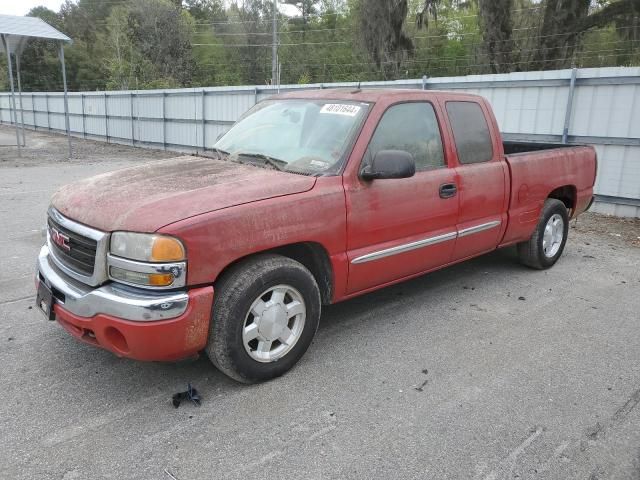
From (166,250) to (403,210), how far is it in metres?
1.86

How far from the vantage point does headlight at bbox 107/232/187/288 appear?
9.35 ft

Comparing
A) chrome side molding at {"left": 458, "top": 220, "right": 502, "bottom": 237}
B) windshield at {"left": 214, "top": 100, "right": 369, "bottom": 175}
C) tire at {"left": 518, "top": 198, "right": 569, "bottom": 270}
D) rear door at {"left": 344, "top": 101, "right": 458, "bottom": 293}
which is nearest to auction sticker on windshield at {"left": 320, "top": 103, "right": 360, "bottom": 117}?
windshield at {"left": 214, "top": 100, "right": 369, "bottom": 175}

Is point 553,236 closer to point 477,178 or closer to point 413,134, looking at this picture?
point 477,178

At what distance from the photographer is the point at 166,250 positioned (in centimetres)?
285

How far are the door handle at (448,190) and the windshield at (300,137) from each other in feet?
3.03

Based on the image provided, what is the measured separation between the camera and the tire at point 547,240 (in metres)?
5.72

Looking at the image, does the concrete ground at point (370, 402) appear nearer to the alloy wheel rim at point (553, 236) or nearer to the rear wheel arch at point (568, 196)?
the alloy wheel rim at point (553, 236)

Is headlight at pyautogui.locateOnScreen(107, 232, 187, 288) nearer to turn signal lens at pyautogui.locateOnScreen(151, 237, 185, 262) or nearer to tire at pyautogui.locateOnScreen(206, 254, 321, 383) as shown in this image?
turn signal lens at pyautogui.locateOnScreen(151, 237, 185, 262)

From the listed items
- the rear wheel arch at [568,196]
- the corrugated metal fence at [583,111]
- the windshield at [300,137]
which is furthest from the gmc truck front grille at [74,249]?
the corrugated metal fence at [583,111]

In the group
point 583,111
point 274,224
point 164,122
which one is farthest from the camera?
point 164,122

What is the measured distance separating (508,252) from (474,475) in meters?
4.29

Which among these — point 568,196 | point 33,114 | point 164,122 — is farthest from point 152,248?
point 33,114

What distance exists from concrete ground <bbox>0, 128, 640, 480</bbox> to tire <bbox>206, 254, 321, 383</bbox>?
162 mm

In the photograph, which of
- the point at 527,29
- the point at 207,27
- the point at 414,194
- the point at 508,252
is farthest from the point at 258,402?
the point at 207,27
